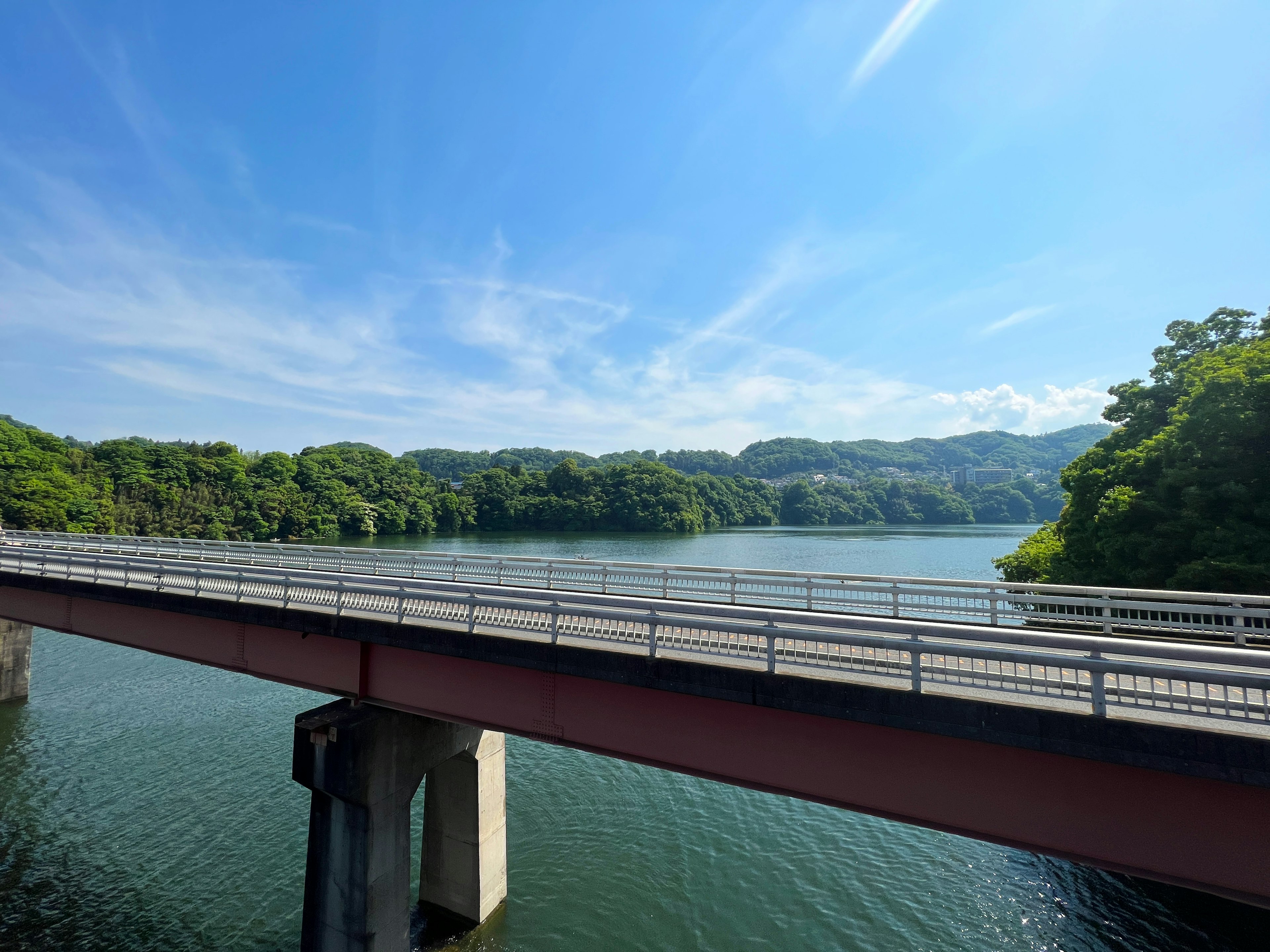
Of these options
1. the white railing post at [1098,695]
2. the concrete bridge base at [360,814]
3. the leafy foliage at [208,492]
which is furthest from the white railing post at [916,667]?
the leafy foliage at [208,492]

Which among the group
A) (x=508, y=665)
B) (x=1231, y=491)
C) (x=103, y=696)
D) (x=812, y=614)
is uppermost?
(x=1231, y=491)

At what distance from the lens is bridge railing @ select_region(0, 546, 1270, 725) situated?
608 centimetres

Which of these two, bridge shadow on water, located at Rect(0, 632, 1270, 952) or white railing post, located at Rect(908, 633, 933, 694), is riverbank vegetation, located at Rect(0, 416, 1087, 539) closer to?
bridge shadow on water, located at Rect(0, 632, 1270, 952)

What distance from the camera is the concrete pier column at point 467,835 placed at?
1266 centimetres

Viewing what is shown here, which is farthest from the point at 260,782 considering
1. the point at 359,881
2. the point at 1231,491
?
the point at 1231,491

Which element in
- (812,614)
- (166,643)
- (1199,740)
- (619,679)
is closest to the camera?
(1199,740)

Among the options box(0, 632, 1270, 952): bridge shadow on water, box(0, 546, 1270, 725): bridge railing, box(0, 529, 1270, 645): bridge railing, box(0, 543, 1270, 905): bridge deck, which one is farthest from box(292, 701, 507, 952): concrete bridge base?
box(0, 529, 1270, 645): bridge railing

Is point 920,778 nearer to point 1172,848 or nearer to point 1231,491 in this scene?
point 1172,848

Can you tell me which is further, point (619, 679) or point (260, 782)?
point (260, 782)

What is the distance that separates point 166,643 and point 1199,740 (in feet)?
64.5

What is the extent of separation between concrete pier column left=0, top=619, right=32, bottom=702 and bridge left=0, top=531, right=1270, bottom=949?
11.6 metres

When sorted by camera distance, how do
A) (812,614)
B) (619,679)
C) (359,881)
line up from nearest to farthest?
(619,679) → (812,614) → (359,881)

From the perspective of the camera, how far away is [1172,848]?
5.81 m

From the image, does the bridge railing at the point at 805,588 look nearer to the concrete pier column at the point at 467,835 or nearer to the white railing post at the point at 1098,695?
the concrete pier column at the point at 467,835
